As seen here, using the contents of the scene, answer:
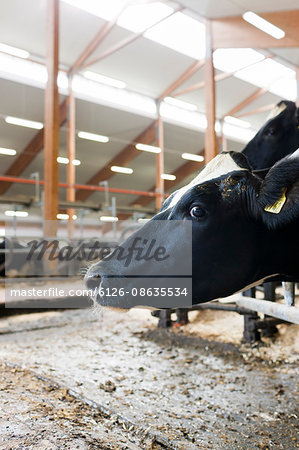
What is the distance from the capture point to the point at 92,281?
136 cm

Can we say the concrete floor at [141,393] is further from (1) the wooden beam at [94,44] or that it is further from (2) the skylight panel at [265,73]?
(2) the skylight panel at [265,73]

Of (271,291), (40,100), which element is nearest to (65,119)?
(40,100)

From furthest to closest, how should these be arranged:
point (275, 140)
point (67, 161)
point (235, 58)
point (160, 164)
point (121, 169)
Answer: point (121, 169)
point (160, 164)
point (235, 58)
point (67, 161)
point (275, 140)

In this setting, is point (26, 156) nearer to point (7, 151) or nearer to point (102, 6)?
point (7, 151)

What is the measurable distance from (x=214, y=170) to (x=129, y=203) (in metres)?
13.2

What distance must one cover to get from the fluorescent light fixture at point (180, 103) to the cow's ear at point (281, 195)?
1209cm

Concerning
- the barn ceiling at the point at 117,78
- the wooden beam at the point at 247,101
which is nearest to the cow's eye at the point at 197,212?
the barn ceiling at the point at 117,78

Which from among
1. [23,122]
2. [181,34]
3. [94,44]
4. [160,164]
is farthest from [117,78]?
[23,122]

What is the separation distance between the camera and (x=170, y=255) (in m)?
1.40

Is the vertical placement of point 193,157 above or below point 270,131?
above

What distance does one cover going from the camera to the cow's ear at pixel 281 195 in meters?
1.30

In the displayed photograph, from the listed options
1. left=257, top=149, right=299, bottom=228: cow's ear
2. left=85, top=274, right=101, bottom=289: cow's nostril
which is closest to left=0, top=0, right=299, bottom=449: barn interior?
left=85, top=274, right=101, bottom=289: cow's nostril

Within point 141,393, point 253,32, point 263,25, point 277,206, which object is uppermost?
point 253,32

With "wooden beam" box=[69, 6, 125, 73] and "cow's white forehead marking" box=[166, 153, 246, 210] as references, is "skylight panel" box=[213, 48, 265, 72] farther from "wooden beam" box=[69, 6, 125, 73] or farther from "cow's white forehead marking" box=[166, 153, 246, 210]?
"cow's white forehead marking" box=[166, 153, 246, 210]
